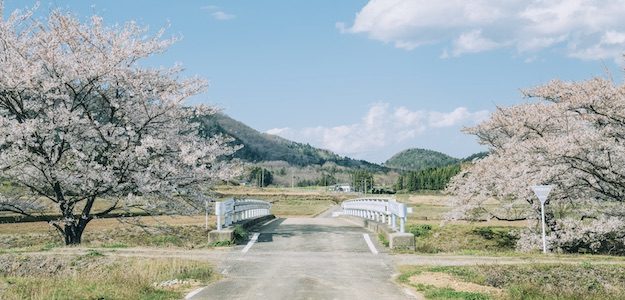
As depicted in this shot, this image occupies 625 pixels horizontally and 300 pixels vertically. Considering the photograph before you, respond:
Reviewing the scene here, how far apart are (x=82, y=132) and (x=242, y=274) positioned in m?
9.86

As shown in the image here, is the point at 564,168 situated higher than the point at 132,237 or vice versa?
the point at 564,168

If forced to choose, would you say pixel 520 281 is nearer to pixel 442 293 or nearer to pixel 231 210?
pixel 442 293

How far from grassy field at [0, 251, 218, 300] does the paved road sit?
2.27 feet

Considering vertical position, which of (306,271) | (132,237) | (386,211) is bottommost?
(132,237)

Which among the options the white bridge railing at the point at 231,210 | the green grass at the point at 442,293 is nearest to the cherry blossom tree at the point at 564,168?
the white bridge railing at the point at 231,210

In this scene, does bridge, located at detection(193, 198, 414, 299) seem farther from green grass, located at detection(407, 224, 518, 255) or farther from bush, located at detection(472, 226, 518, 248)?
bush, located at detection(472, 226, 518, 248)

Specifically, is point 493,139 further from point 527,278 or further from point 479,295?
point 479,295

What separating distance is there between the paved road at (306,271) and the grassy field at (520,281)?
2.27 ft

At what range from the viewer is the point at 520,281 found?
1130 centimetres

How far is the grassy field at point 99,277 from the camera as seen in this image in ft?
28.7

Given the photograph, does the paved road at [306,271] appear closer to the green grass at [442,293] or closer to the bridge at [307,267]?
the bridge at [307,267]

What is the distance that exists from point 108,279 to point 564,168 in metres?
17.3

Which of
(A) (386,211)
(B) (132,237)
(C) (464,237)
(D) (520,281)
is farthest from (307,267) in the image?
(C) (464,237)

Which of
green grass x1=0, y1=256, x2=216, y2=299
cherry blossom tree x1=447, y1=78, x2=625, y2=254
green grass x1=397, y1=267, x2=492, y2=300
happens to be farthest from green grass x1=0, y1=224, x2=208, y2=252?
cherry blossom tree x1=447, y1=78, x2=625, y2=254
